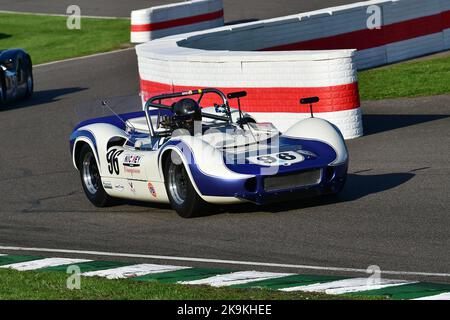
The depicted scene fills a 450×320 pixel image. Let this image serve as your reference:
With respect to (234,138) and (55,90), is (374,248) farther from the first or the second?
(55,90)

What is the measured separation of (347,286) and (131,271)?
75.5 inches

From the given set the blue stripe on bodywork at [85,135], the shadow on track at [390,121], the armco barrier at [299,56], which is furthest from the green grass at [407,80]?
the blue stripe on bodywork at [85,135]

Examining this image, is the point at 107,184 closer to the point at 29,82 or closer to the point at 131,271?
the point at 131,271

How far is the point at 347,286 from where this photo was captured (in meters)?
8.50

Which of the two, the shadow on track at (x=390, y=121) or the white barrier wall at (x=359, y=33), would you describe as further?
the white barrier wall at (x=359, y=33)

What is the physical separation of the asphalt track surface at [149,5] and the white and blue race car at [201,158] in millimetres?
18523

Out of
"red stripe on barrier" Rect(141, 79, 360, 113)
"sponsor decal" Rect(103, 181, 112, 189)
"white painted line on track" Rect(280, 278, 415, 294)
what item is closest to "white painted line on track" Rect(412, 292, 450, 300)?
"white painted line on track" Rect(280, 278, 415, 294)

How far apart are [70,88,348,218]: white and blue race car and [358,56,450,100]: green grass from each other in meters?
6.45

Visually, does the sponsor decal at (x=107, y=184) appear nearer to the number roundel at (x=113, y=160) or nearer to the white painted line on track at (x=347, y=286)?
the number roundel at (x=113, y=160)

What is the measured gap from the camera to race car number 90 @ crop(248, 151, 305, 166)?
1132 cm

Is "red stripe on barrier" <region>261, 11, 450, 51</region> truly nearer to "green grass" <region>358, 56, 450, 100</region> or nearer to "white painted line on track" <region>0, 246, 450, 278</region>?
"green grass" <region>358, 56, 450, 100</region>

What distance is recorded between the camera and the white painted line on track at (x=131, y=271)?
9.42 meters

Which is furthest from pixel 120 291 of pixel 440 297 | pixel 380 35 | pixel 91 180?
pixel 380 35
